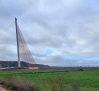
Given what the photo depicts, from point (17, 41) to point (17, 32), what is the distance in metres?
2.73

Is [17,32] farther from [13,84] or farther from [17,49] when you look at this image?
[13,84]

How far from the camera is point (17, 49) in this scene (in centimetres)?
4256

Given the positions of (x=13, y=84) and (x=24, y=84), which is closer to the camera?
(x=24, y=84)

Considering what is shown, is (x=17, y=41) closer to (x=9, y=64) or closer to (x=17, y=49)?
(x=17, y=49)

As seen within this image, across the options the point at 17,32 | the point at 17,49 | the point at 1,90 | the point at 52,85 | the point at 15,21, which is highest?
the point at 15,21

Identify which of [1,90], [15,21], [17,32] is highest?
[15,21]

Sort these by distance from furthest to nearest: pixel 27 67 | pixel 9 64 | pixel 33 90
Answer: pixel 9 64, pixel 27 67, pixel 33 90

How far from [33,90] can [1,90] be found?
2.37 meters

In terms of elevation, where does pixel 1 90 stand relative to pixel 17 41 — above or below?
below

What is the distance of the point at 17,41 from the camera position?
42.6m

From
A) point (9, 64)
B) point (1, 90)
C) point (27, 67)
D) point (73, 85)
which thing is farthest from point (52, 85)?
point (9, 64)

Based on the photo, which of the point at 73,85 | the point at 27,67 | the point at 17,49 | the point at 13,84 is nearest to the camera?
the point at 73,85

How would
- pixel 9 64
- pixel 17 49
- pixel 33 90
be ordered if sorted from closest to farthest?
pixel 33 90 < pixel 17 49 < pixel 9 64

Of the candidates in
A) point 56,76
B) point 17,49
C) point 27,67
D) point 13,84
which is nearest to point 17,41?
point 17,49
